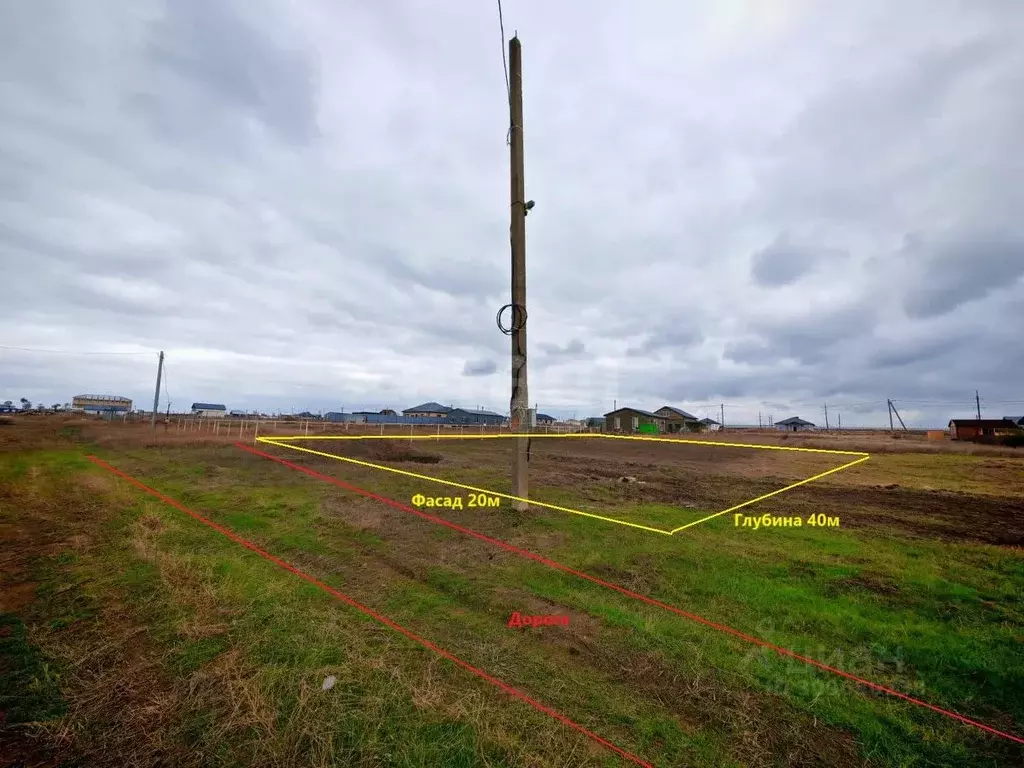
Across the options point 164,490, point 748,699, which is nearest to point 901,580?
point 748,699

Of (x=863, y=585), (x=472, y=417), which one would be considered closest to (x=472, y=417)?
(x=472, y=417)

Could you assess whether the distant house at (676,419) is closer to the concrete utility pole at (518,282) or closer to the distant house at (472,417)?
the distant house at (472,417)

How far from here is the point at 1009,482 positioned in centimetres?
1562

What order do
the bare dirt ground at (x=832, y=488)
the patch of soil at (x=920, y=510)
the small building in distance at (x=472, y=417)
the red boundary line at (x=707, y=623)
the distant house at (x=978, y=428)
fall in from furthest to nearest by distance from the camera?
1. the small building in distance at (x=472, y=417)
2. the distant house at (x=978, y=428)
3. the bare dirt ground at (x=832, y=488)
4. the patch of soil at (x=920, y=510)
5. the red boundary line at (x=707, y=623)

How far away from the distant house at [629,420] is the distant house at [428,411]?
3682 centimetres

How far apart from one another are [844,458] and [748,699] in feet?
90.0

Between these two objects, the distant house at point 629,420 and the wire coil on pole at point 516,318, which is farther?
the distant house at point 629,420

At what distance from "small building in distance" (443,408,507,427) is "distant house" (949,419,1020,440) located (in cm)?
6986

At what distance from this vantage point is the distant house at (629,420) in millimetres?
74188

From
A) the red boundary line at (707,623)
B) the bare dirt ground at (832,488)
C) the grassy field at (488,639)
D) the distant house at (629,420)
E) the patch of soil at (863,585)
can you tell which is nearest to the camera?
the grassy field at (488,639)

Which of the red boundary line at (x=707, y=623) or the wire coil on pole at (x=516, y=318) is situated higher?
the wire coil on pole at (x=516, y=318)

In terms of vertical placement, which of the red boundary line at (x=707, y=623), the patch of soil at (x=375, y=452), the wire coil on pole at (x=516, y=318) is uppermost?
the wire coil on pole at (x=516, y=318)

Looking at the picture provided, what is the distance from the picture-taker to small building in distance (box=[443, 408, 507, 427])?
90.1 m

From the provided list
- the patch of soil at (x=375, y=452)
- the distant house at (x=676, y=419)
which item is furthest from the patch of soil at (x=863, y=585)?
the distant house at (x=676, y=419)
